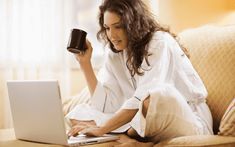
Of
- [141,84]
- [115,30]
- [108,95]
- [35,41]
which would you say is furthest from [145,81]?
[35,41]

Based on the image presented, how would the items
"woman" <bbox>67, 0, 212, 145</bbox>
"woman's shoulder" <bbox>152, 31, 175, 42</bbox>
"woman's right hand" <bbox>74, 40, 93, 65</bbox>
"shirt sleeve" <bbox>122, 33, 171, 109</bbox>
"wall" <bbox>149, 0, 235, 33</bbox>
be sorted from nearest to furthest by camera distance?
"woman" <bbox>67, 0, 212, 145</bbox>
"shirt sleeve" <bbox>122, 33, 171, 109</bbox>
"woman's shoulder" <bbox>152, 31, 175, 42</bbox>
"woman's right hand" <bbox>74, 40, 93, 65</bbox>
"wall" <bbox>149, 0, 235, 33</bbox>

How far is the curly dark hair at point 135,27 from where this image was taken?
178cm

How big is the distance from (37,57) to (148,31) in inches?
43.2

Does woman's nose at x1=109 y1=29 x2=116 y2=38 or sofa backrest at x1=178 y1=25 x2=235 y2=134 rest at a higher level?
woman's nose at x1=109 y1=29 x2=116 y2=38

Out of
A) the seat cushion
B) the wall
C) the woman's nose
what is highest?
the wall

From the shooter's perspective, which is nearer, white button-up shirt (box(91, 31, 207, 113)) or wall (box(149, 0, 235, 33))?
white button-up shirt (box(91, 31, 207, 113))

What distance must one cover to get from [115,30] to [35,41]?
1.03 m

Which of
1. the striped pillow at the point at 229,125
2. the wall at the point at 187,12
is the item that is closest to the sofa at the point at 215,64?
the striped pillow at the point at 229,125

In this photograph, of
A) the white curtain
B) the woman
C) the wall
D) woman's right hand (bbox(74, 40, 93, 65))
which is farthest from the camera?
the wall

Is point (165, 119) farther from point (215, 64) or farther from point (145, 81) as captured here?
point (215, 64)

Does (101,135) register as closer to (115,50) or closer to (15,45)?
(115,50)

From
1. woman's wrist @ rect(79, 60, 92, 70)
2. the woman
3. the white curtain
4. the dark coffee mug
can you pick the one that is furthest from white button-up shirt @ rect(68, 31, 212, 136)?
the white curtain

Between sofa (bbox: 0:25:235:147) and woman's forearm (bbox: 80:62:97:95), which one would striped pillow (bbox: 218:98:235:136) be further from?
woman's forearm (bbox: 80:62:97:95)

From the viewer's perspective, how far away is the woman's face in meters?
1.81
